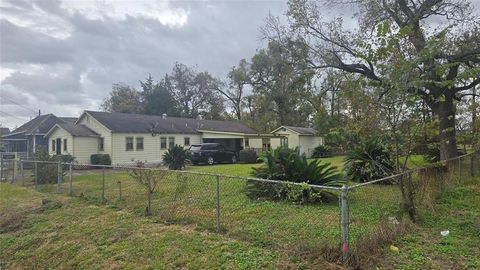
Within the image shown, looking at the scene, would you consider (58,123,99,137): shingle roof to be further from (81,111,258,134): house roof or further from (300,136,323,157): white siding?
(300,136,323,157): white siding

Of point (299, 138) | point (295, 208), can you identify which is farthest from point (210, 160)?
point (295, 208)

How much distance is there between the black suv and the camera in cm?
2278

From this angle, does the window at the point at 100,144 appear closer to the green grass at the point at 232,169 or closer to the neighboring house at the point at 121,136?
the neighboring house at the point at 121,136

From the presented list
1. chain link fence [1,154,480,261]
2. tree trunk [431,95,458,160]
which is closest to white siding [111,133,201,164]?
chain link fence [1,154,480,261]

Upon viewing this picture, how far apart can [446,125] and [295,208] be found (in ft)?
32.6

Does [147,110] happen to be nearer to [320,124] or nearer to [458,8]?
[320,124]

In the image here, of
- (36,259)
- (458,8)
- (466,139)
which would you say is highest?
(458,8)

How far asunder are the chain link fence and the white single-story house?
13741 millimetres

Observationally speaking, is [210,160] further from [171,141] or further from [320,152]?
[320,152]

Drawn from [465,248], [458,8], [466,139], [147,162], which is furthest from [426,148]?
[147,162]

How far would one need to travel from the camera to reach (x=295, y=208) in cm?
707

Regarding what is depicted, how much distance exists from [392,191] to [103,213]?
19.1ft

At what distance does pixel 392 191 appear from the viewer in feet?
22.4

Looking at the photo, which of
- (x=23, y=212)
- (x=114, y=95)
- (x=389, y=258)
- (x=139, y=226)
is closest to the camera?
(x=389, y=258)
